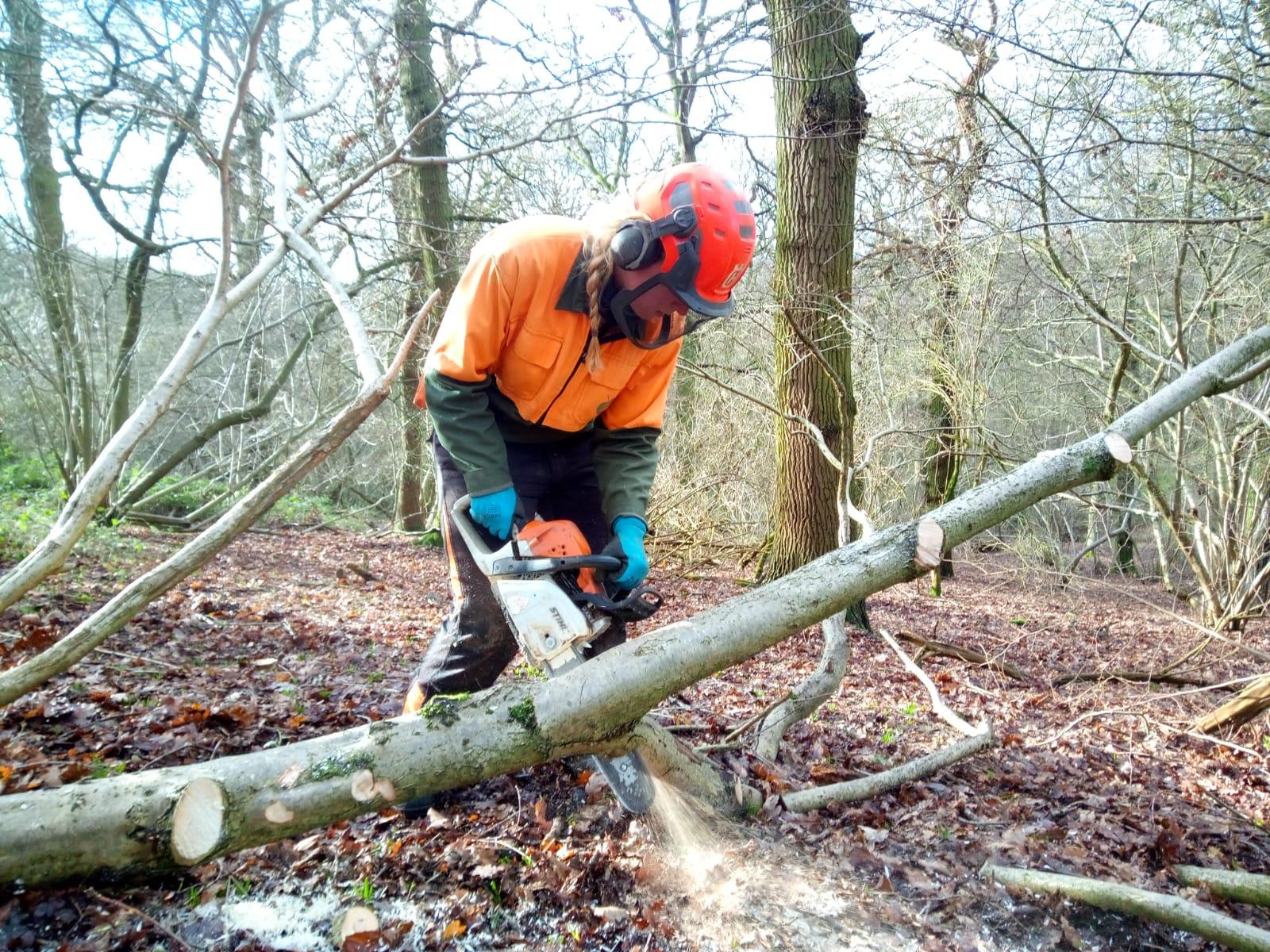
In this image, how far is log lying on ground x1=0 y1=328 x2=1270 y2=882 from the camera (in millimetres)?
1517

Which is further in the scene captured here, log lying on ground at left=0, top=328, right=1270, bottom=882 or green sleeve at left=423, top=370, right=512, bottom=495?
green sleeve at left=423, top=370, right=512, bottom=495

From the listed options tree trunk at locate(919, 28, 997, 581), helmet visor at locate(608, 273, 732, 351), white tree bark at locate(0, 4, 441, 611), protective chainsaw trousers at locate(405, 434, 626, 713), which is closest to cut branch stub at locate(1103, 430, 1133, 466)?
helmet visor at locate(608, 273, 732, 351)

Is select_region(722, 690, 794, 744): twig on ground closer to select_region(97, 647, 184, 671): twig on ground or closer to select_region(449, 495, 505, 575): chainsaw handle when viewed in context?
select_region(449, 495, 505, 575): chainsaw handle

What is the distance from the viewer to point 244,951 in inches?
68.7

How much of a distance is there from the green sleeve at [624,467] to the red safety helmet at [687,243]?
480mm

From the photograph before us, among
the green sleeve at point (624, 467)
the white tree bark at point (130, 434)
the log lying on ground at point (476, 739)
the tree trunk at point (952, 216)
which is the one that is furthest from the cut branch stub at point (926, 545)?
the tree trunk at point (952, 216)

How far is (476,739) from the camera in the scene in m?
1.85

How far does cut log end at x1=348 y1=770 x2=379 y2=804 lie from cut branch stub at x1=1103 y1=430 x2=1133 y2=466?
2.53 metres

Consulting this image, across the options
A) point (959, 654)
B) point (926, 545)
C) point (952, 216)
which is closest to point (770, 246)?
point (952, 216)

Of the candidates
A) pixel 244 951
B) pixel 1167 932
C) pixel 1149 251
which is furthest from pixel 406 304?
pixel 1167 932

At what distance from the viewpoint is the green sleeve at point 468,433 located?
249 centimetres

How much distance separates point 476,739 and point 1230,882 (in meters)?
2.31

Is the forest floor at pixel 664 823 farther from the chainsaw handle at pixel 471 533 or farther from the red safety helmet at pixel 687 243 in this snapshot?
the red safety helmet at pixel 687 243

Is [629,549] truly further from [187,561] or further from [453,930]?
[187,561]
